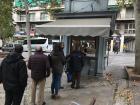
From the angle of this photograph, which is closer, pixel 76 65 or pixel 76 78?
pixel 76 65

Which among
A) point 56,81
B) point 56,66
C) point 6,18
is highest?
point 6,18

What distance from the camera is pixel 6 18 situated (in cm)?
2556

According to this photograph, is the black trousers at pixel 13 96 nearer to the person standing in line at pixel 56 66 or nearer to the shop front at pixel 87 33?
the person standing in line at pixel 56 66

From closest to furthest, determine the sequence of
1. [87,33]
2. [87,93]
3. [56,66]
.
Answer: [56,66], [87,93], [87,33]

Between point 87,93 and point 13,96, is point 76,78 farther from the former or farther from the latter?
point 13,96

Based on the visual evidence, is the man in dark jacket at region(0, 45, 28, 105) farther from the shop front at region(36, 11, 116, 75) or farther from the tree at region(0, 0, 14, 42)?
the tree at region(0, 0, 14, 42)

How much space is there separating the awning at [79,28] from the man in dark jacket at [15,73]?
18.5 ft

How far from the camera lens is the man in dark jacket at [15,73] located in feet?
24.6

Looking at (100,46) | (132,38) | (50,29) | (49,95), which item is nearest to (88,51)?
(100,46)

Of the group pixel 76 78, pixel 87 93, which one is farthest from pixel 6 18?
pixel 87 93

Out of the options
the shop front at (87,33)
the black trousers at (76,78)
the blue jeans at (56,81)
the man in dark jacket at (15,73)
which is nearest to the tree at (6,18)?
the shop front at (87,33)

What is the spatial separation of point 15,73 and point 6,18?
60.9 feet

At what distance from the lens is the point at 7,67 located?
298 inches

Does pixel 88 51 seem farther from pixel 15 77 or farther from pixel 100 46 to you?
pixel 15 77
